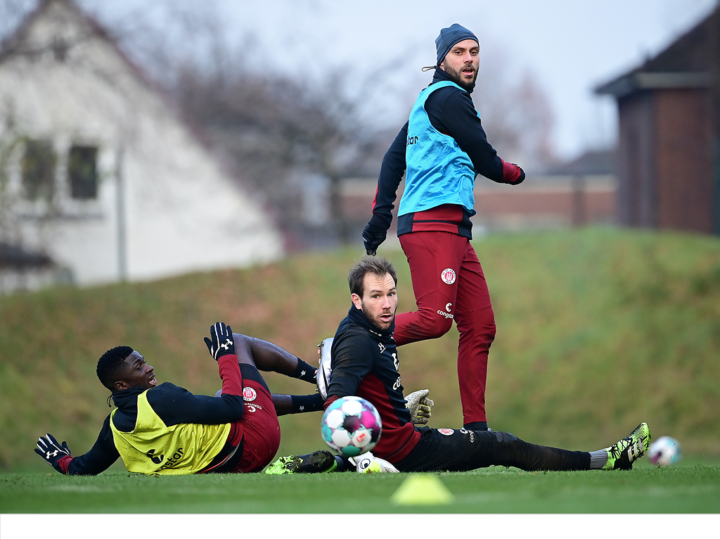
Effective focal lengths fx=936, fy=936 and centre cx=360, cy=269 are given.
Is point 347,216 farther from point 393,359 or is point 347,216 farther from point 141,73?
point 393,359

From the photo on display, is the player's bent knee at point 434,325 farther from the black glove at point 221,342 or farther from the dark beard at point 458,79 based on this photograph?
the dark beard at point 458,79

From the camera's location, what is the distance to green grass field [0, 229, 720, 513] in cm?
1445

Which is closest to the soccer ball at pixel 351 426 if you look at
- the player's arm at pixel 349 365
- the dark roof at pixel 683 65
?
the player's arm at pixel 349 365

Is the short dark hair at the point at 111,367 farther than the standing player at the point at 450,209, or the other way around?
the standing player at the point at 450,209

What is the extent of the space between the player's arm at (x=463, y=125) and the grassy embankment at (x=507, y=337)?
900 centimetres

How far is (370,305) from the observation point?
5309mm

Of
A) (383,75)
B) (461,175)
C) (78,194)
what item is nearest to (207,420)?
(461,175)

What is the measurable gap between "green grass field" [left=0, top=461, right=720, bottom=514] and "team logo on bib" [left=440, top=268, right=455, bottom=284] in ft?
3.92

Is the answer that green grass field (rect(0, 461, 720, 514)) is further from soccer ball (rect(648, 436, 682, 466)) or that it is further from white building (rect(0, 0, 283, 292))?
white building (rect(0, 0, 283, 292))

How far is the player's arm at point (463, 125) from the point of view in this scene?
5.75 meters

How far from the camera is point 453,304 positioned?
5816 mm

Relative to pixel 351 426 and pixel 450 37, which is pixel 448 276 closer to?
pixel 351 426

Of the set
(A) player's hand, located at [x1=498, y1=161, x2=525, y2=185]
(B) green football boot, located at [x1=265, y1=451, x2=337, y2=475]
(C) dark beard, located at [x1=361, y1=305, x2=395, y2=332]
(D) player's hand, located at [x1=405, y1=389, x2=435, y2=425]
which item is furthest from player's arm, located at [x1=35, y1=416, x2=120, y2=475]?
(A) player's hand, located at [x1=498, y1=161, x2=525, y2=185]

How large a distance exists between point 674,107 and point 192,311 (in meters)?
12.0
